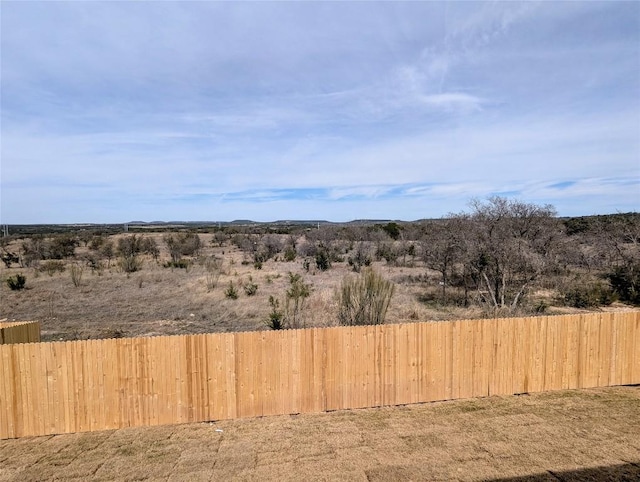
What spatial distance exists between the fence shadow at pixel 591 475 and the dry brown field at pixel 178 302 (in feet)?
29.2

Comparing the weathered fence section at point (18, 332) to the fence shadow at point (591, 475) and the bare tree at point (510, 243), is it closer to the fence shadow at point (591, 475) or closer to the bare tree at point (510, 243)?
the fence shadow at point (591, 475)

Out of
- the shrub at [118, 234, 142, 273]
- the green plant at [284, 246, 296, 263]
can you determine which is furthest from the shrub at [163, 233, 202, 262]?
the green plant at [284, 246, 296, 263]

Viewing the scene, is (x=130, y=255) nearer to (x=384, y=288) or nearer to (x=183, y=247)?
(x=183, y=247)

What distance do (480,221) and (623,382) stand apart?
942 cm

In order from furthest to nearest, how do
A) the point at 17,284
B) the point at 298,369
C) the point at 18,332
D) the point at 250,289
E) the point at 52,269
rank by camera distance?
the point at 52,269, the point at 17,284, the point at 250,289, the point at 18,332, the point at 298,369

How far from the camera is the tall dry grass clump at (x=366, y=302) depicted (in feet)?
43.7

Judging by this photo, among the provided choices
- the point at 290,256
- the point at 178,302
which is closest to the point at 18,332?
the point at 178,302

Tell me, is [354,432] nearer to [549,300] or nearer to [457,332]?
[457,332]

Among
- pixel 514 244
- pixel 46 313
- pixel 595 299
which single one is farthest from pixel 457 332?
pixel 46 313

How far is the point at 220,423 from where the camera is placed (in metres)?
7.30

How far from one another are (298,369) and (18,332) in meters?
5.31

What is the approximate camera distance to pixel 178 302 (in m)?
19.2

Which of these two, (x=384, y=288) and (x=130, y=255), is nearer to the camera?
(x=384, y=288)

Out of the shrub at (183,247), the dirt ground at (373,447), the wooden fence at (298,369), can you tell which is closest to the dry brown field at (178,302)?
the wooden fence at (298,369)
